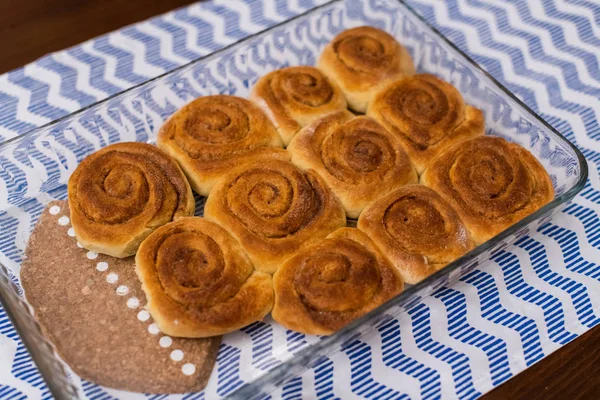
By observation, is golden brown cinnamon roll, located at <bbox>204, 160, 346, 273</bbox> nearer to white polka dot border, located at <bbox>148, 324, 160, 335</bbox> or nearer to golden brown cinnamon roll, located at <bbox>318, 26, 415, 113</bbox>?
white polka dot border, located at <bbox>148, 324, 160, 335</bbox>

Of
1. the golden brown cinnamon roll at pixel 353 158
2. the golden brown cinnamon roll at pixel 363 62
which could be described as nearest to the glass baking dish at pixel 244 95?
the golden brown cinnamon roll at pixel 363 62

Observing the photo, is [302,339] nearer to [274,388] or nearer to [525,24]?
[274,388]

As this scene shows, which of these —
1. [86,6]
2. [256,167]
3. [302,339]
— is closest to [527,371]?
[302,339]

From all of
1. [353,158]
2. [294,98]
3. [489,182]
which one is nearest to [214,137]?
[294,98]

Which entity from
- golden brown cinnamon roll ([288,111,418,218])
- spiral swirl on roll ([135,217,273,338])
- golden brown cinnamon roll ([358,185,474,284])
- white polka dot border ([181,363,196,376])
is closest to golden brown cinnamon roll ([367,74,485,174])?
golden brown cinnamon roll ([288,111,418,218])

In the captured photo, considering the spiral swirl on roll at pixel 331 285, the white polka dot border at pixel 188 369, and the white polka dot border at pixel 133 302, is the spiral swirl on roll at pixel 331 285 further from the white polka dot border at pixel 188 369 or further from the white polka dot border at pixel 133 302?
the white polka dot border at pixel 133 302
